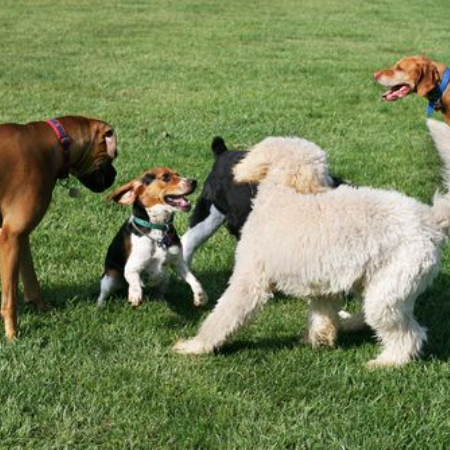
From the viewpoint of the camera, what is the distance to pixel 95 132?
502cm

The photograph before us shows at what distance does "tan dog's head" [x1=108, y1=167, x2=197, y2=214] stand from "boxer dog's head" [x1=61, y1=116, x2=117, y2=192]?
0.70 ft

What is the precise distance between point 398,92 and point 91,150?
4274 mm

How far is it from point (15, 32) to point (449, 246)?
17034 millimetres

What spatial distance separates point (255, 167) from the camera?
4.53m

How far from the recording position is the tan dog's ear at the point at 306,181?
14.4ft

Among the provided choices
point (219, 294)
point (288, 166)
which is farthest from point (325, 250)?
point (219, 294)

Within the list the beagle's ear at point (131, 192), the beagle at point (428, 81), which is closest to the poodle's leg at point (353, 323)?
the beagle's ear at point (131, 192)

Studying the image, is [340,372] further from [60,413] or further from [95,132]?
[95,132]

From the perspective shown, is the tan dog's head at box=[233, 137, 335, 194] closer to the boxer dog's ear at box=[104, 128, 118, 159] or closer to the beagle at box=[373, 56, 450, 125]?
the boxer dog's ear at box=[104, 128, 118, 159]

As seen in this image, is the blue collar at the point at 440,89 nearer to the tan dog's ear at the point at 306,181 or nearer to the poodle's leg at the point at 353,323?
the poodle's leg at the point at 353,323

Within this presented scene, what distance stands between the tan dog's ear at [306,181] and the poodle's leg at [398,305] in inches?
25.9

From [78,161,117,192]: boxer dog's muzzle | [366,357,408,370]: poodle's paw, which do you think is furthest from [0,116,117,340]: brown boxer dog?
[366,357,408,370]: poodle's paw

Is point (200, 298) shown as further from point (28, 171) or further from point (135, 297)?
point (28, 171)

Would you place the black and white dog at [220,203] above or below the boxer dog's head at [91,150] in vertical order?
below
